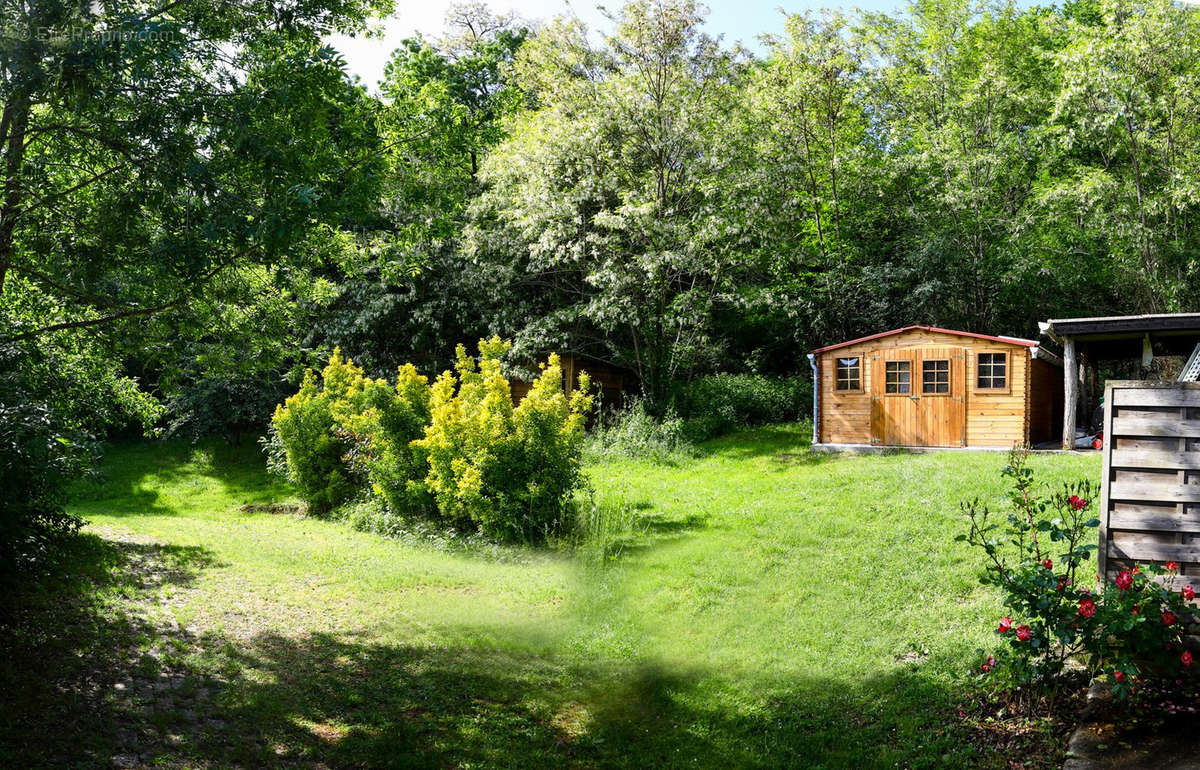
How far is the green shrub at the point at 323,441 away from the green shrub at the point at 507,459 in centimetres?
341

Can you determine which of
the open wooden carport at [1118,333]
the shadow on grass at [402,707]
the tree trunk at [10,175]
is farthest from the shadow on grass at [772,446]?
the tree trunk at [10,175]

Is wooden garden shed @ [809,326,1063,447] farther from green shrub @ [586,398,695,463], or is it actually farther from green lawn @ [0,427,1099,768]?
green lawn @ [0,427,1099,768]

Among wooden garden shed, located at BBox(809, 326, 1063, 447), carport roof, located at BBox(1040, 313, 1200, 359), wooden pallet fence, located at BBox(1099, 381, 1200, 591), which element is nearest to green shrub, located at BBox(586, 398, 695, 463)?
wooden garden shed, located at BBox(809, 326, 1063, 447)

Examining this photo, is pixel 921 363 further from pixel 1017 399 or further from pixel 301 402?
pixel 301 402

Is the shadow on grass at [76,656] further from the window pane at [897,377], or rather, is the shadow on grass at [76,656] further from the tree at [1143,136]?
the tree at [1143,136]

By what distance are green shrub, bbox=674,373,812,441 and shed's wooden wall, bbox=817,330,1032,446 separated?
118 inches

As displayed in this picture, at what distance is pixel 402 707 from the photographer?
547cm

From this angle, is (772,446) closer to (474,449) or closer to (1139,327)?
(1139,327)

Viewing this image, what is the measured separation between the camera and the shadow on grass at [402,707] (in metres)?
4.65

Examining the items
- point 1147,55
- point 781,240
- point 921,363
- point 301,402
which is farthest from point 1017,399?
point 301,402

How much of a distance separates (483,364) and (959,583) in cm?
659

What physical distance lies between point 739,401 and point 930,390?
202 inches

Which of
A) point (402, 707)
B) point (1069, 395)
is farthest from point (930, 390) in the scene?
point (402, 707)

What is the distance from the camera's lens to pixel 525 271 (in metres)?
21.1
